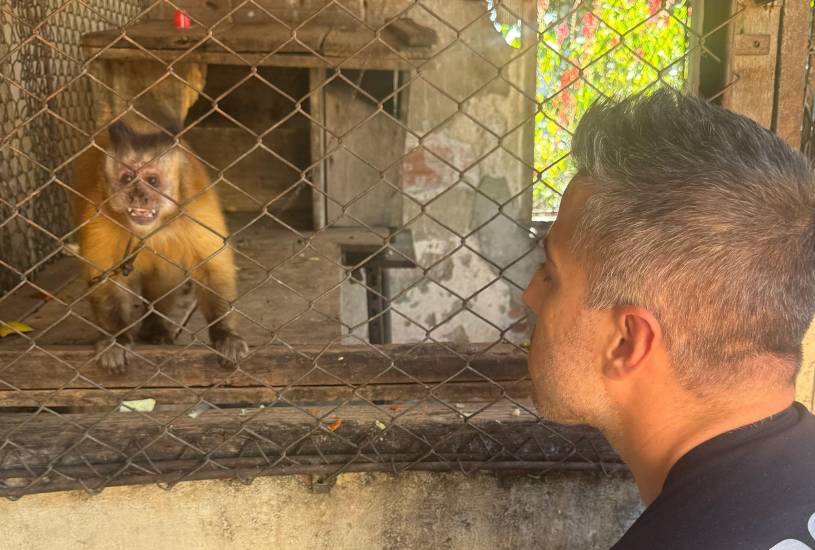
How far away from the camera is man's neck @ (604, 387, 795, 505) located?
1.17 metres

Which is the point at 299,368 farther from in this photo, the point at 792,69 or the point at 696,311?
the point at 792,69

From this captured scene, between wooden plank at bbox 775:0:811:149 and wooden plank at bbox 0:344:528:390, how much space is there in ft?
2.57

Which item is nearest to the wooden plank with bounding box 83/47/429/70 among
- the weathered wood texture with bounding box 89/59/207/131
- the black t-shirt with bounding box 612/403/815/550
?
the weathered wood texture with bounding box 89/59/207/131

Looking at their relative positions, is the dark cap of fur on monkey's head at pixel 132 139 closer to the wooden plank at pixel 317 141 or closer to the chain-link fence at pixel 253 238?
the chain-link fence at pixel 253 238

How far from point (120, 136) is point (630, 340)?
1.83 metres

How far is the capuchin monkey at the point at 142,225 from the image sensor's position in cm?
242

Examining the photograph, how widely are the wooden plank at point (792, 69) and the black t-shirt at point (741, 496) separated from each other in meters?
0.80

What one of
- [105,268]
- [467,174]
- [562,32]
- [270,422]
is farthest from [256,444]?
[562,32]

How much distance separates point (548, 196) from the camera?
613cm

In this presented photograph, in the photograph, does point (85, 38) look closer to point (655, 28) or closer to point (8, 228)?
point (8, 228)

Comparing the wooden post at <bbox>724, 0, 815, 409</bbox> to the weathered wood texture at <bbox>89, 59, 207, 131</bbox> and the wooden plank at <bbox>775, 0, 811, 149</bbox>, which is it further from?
the weathered wood texture at <bbox>89, 59, 207, 131</bbox>

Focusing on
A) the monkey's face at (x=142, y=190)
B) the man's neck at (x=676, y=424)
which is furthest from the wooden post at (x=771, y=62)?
the monkey's face at (x=142, y=190)

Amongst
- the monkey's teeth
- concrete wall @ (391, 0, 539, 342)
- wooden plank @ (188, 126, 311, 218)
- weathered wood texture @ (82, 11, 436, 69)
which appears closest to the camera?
the monkey's teeth

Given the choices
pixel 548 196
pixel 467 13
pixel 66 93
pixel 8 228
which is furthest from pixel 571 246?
pixel 548 196
